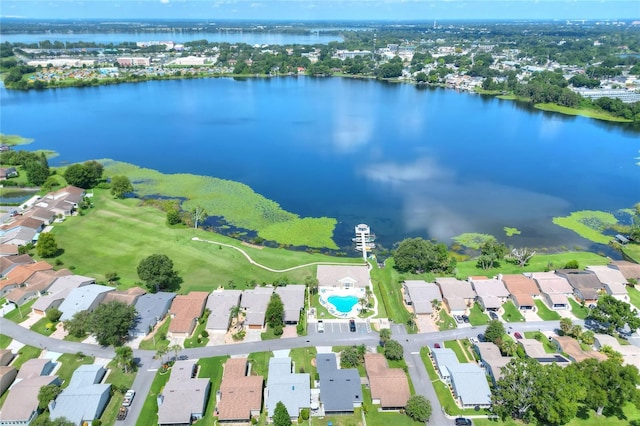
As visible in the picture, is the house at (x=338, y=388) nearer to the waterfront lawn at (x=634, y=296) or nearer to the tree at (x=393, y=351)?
the tree at (x=393, y=351)

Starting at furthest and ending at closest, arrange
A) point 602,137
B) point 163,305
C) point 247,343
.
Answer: point 602,137 → point 163,305 → point 247,343

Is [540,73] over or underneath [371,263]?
over

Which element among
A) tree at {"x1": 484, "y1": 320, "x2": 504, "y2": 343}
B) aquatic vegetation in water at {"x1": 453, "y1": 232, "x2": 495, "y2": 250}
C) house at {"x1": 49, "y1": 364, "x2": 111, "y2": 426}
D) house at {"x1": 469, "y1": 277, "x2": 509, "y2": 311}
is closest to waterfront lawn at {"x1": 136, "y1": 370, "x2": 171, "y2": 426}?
house at {"x1": 49, "y1": 364, "x2": 111, "y2": 426}

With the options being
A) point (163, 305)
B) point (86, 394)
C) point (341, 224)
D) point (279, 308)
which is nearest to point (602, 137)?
point (341, 224)

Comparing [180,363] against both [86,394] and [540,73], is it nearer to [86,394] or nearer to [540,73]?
[86,394]

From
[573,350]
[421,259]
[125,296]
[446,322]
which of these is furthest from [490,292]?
[125,296]

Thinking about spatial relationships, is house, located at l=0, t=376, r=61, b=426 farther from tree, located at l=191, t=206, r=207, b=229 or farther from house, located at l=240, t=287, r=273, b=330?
tree, located at l=191, t=206, r=207, b=229

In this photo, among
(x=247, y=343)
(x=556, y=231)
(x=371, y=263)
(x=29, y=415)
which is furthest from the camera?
(x=556, y=231)
